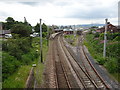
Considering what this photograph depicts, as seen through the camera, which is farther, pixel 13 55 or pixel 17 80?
pixel 13 55

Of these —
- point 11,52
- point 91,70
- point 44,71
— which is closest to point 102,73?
point 91,70

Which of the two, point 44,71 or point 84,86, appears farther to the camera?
point 44,71

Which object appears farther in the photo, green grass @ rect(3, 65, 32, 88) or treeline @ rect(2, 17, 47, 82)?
treeline @ rect(2, 17, 47, 82)

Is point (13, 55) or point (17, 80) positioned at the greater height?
point (13, 55)

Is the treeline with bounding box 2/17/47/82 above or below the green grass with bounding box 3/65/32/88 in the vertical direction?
above

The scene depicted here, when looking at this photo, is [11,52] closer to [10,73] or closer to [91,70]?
[10,73]

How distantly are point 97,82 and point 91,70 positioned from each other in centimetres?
271

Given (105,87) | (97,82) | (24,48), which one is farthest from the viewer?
(24,48)

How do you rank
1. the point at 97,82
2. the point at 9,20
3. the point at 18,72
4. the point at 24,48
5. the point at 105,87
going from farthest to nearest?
the point at 9,20
the point at 24,48
the point at 18,72
the point at 97,82
the point at 105,87

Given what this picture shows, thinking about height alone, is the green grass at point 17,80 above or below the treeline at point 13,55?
below

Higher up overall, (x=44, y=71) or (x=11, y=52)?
(x=11, y=52)

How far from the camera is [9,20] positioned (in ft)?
183

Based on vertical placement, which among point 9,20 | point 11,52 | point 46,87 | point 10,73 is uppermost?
point 9,20

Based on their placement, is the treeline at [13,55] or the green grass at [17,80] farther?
the treeline at [13,55]
